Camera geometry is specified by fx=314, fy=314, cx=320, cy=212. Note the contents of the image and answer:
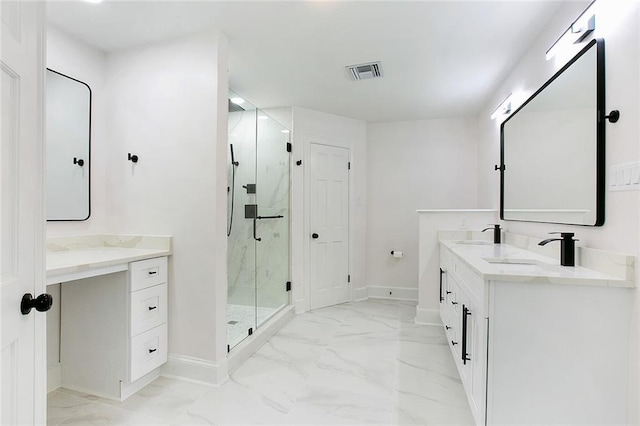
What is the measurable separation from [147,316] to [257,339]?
94 centimetres

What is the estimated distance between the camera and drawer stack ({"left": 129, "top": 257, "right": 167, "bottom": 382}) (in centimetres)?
192

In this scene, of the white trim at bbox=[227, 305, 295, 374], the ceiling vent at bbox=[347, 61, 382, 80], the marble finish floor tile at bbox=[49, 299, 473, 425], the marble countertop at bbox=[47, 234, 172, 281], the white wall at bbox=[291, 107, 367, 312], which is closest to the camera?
the marble countertop at bbox=[47, 234, 172, 281]

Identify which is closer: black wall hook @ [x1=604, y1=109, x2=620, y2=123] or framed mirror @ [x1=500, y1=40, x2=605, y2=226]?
black wall hook @ [x1=604, y1=109, x2=620, y2=123]

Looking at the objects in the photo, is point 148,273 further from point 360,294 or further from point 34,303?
point 360,294

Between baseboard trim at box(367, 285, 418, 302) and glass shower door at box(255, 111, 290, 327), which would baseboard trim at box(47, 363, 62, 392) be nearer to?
glass shower door at box(255, 111, 290, 327)

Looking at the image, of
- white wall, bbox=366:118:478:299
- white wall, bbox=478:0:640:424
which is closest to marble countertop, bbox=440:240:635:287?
white wall, bbox=478:0:640:424

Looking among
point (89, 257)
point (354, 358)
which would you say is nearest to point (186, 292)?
point (89, 257)

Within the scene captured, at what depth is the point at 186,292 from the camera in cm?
216

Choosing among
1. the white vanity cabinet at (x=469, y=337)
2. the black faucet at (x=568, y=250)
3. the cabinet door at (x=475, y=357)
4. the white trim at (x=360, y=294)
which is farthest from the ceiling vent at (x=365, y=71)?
the white trim at (x=360, y=294)

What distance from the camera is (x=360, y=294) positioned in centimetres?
416

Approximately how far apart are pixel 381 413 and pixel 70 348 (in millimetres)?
2011

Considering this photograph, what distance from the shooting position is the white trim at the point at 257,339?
2.29m

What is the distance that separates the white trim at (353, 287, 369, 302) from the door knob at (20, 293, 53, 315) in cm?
349

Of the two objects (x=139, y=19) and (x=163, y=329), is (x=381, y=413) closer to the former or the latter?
(x=163, y=329)
